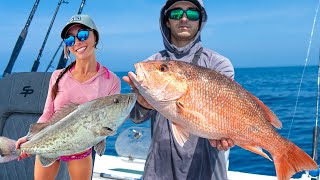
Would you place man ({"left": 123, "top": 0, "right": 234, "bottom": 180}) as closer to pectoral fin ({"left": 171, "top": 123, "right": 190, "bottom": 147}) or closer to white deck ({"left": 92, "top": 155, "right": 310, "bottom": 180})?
pectoral fin ({"left": 171, "top": 123, "right": 190, "bottom": 147})

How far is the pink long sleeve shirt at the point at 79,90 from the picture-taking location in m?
3.18

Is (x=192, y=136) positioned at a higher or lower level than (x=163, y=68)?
lower

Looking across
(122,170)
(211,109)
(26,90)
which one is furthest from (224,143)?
(122,170)

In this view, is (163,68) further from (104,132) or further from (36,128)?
(36,128)

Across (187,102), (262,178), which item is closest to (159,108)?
(187,102)

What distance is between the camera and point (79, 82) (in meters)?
3.25

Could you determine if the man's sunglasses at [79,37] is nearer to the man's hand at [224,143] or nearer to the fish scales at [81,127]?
the fish scales at [81,127]

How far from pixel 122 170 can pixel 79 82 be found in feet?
7.49

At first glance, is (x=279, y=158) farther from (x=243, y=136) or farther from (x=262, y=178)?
(x=262, y=178)

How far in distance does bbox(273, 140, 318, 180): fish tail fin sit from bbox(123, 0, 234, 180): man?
54 centimetres

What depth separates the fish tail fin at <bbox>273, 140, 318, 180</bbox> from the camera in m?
2.44

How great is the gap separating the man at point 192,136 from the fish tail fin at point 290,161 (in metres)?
0.54

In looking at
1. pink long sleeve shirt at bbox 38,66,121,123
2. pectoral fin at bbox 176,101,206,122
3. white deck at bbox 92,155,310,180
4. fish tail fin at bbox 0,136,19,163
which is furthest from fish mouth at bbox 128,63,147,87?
white deck at bbox 92,155,310,180

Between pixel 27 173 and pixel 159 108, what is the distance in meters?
2.27
